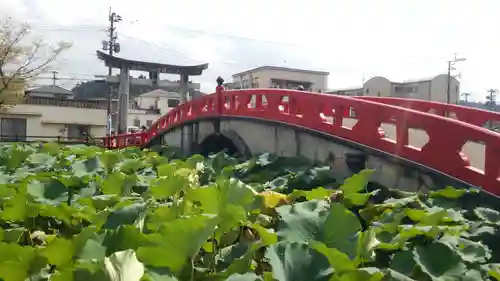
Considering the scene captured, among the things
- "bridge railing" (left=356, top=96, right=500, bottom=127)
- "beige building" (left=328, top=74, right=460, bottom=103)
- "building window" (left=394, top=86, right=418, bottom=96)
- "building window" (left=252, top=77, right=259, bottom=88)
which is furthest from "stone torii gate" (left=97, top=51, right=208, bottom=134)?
"bridge railing" (left=356, top=96, right=500, bottom=127)

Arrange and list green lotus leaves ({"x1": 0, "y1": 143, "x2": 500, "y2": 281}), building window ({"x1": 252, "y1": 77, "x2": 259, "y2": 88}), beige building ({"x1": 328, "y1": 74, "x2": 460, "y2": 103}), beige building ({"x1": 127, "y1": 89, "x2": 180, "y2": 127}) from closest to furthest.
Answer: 1. green lotus leaves ({"x1": 0, "y1": 143, "x2": 500, "y2": 281})
2. beige building ({"x1": 328, "y1": 74, "x2": 460, "y2": 103})
3. beige building ({"x1": 127, "y1": 89, "x2": 180, "y2": 127})
4. building window ({"x1": 252, "y1": 77, "x2": 259, "y2": 88})

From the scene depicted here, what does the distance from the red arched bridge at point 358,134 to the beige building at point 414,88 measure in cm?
2025

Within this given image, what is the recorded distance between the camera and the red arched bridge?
457 centimetres

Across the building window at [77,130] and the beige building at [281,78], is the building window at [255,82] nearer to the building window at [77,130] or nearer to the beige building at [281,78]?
the beige building at [281,78]

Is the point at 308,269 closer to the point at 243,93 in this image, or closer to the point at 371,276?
the point at 371,276

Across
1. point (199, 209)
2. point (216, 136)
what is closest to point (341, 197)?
point (199, 209)

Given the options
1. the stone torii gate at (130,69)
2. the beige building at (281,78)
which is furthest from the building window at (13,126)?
the beige building at (281,78)

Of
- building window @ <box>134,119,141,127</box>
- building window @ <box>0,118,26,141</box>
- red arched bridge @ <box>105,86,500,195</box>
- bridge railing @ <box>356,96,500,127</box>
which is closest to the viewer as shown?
red arched bridge @ <box>105,86,500,195</box>

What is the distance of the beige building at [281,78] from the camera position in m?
37.9

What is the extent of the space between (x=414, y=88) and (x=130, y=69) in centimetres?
1744

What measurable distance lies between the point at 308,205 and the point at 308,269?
782mm

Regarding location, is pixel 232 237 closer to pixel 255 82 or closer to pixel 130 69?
pixel 130 69

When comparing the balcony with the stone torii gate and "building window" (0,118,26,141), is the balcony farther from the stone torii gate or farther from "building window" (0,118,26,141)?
the stone torii gate

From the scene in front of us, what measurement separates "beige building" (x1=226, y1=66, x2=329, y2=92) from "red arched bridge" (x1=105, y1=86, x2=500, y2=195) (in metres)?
25.7
